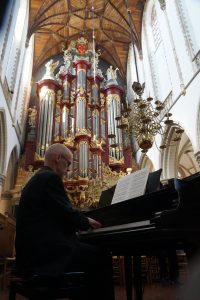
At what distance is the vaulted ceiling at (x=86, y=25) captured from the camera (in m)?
12.8

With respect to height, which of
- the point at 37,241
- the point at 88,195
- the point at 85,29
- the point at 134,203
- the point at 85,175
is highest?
the point at 85,29

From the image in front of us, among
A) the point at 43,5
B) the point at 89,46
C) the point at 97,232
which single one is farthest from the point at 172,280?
the point at 89,46

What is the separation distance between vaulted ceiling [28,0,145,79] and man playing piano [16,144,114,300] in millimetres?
11805

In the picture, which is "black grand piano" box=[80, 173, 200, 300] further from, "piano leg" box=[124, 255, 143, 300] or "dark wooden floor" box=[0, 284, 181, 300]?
"dark wooden floor" box=[0, 284, 181, 300]

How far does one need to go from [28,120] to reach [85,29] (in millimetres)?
6605

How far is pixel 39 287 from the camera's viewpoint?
1.77 metres

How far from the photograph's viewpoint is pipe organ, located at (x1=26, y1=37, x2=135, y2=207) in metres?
10.1

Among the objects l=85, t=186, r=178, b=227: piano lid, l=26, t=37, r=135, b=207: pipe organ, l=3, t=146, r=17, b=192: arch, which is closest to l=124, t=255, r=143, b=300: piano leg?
l=85, t=186, r=178, b=227: piano lid

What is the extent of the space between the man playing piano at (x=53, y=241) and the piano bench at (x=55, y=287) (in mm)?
45

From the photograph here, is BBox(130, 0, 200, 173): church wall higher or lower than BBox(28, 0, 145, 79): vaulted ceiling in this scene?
lower

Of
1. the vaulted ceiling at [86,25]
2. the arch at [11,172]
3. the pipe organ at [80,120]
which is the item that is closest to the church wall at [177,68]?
the pipe organ at [80,120]

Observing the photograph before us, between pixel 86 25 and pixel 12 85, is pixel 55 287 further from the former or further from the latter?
pixel 86 25

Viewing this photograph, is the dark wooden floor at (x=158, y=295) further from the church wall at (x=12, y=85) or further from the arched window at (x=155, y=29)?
the arched window at (x=155, y=29)

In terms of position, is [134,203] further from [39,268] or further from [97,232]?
[39,268]
